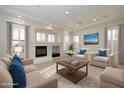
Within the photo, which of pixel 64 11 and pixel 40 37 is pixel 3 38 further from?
pixel 64 11

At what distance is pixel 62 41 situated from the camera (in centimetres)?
644

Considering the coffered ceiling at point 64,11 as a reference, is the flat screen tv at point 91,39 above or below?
below

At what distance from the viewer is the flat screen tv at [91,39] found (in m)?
5.62

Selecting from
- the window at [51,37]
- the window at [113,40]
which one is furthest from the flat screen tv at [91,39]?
the window at [51,37]

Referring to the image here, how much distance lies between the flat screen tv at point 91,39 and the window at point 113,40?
2.56 feet

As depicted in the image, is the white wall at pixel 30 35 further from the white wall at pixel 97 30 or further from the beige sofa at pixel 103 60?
the beige sofa at pixel 103 60

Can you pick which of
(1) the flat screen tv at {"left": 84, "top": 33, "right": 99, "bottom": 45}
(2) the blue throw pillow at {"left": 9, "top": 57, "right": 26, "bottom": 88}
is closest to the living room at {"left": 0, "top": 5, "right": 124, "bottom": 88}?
(1) the flat screen tv at {"left": 84, "top": 33, "right": 99, "bottom": 45}

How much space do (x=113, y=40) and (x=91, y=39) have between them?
1481 millimetres

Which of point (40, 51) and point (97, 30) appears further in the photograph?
point (97, 30)

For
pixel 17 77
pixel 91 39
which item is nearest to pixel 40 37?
pixel 91 39

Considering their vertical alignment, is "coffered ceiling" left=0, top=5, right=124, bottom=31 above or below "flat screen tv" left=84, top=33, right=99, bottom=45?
above

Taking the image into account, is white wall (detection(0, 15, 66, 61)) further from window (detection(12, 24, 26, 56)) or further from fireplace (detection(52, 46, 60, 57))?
fireplace (detection(52, 46, 60, 57))

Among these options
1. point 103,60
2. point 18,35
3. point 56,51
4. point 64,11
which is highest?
point 64,11

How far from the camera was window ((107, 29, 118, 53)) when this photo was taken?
4.61 meters
